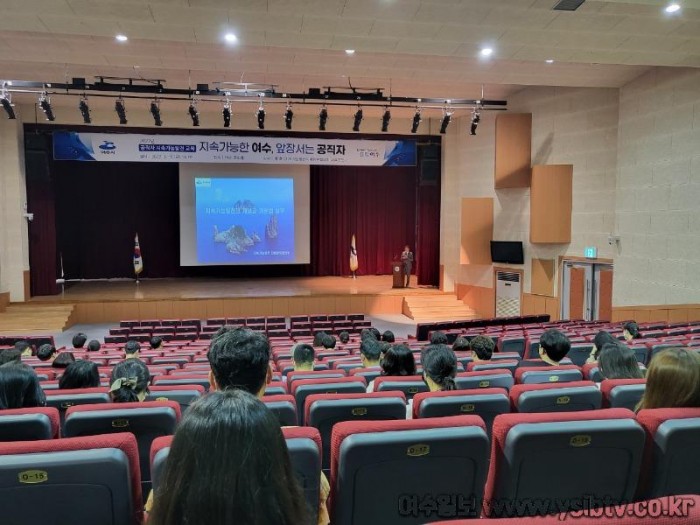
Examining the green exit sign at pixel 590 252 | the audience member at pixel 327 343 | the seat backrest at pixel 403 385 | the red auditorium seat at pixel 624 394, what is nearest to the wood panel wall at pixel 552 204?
the green exit sign at pixel 590 252

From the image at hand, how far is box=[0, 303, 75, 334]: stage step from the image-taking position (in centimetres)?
1291

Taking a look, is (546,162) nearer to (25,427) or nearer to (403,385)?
(403,385)

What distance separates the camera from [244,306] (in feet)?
48.0

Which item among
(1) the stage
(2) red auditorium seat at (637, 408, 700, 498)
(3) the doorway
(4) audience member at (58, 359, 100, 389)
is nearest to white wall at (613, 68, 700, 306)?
(3) the doorway

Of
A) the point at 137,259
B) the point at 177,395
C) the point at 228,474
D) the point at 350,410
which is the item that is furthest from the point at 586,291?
the point at 137,259

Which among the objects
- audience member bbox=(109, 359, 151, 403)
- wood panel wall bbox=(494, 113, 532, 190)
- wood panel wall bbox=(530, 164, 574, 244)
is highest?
wood panel wall bbox=(494, 113, 532, 190)

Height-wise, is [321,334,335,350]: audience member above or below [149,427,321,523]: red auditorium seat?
below

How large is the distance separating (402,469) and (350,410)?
751mm

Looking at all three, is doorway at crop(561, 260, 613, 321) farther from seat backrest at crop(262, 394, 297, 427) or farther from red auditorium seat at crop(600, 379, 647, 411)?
seat backrest at crop(262, 394, 297, 427)

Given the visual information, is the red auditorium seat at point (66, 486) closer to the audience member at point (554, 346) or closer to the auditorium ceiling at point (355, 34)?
the audience member at point (554, 346)

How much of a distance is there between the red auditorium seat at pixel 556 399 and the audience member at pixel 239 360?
123 cm

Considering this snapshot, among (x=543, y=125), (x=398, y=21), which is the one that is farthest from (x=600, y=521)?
(x=543, y=125)

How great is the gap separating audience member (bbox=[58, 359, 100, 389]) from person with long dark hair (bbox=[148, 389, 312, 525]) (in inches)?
111

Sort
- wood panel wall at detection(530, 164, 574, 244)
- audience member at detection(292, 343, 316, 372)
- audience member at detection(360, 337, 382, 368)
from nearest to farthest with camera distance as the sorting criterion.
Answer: audience member at detection(292, 343, 316, 372) → audience member at detection(360, 337, 382, 368) → wood panel wall at detection(530, 164, 574, 244)
